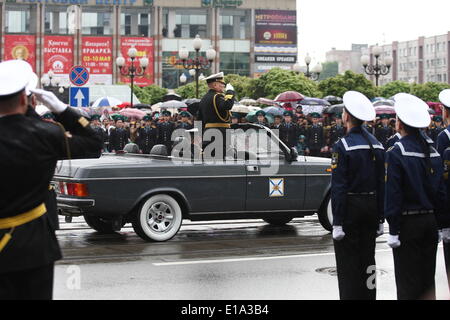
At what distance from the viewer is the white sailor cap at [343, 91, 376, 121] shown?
6711 mm

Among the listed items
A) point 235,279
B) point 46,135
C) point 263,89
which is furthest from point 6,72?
point 263,89

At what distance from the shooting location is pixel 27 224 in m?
4.53

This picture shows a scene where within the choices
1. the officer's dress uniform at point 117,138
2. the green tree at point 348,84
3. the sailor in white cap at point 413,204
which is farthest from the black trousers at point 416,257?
the green tree at point 348,84

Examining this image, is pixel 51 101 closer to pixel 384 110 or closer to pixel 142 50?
pixel 384 110

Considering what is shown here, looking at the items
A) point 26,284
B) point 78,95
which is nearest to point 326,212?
point 26,284

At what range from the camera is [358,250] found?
667cm

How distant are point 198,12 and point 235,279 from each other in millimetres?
95216

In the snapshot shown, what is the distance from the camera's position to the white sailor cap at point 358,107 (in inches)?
264

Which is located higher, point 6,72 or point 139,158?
point 6,72

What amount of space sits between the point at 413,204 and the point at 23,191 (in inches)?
127

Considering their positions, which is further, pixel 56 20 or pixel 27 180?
pixel 56 20

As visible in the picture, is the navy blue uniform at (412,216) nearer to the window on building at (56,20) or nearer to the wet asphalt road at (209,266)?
the wet asphalt road at (209,266)

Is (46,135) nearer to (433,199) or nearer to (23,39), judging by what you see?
(433,199)

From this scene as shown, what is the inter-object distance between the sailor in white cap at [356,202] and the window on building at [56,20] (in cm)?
9320
